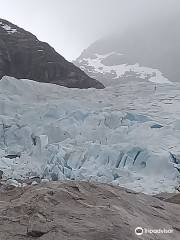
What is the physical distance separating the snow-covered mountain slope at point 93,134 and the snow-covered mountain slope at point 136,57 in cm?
8780

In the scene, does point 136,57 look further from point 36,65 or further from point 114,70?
point 36,65

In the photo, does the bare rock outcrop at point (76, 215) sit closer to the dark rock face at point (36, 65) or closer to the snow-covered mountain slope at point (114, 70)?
the dark rock face at point (36, 65)

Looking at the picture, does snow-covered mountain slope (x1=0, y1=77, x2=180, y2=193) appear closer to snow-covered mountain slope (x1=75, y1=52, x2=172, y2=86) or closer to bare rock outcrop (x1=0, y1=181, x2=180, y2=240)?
bare rock outcrop (x1=0, y1=181, x2=180, y2=240)

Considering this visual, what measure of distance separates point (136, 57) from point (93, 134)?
12309 centimetres

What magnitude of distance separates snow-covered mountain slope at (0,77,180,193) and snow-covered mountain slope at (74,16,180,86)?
87.8 m

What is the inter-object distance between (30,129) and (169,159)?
7.26 m

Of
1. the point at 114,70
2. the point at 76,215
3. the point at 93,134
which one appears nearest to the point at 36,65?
the point at 93,134

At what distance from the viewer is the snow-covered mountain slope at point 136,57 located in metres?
125

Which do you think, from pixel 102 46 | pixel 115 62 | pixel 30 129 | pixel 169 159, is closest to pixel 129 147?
pixel 169 159

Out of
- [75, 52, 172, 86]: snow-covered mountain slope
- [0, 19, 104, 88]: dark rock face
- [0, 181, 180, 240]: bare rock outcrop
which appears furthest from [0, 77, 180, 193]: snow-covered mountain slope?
[75, 52, 172, 86]: snow-covered mountain slope

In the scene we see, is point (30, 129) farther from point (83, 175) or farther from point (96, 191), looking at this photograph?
point (96, 191)

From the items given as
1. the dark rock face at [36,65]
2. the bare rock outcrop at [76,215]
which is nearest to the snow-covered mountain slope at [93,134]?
the dark rock face at [36,65]

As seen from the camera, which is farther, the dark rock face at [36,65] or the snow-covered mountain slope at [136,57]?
the snow-covered mountain slope at [136,57]

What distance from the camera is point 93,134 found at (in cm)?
2466
